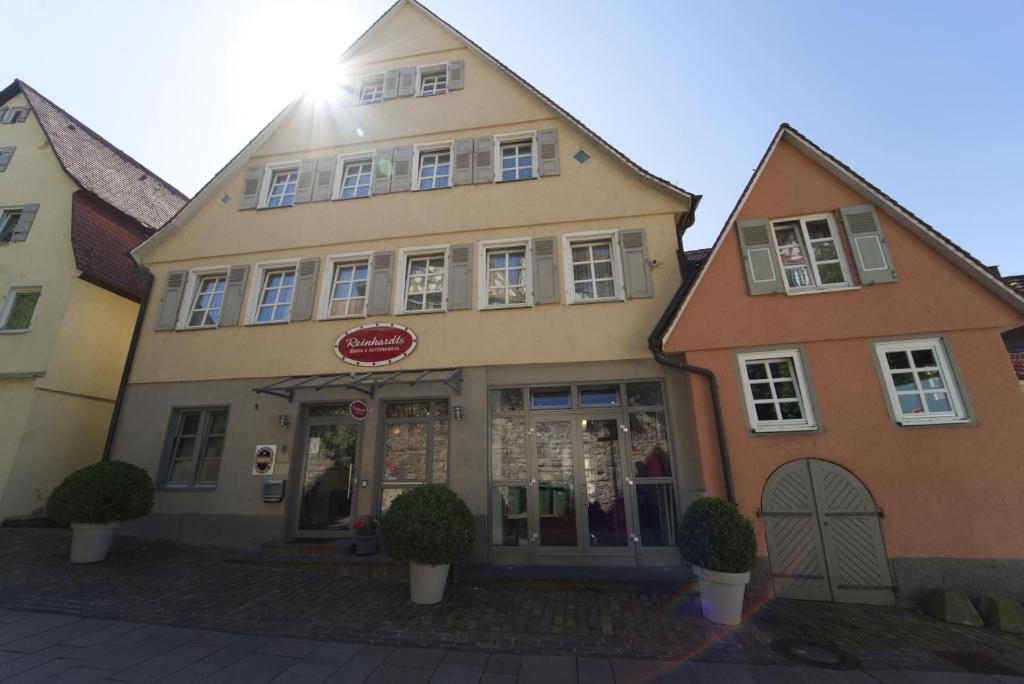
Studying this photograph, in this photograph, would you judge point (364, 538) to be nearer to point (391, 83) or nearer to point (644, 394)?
point (644, 394)

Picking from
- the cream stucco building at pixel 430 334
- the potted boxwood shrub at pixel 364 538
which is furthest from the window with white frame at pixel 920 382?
the potted boxwood shrub at pixel 364 538

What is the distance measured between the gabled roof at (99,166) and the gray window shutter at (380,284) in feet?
31.8

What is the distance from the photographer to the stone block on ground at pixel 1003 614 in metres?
5.29

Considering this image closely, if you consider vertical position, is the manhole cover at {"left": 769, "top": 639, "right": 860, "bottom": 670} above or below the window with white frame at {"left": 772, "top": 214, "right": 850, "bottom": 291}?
below

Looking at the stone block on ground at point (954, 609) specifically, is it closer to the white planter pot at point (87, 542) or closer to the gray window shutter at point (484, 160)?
the gray window shutter at point (484, 160)

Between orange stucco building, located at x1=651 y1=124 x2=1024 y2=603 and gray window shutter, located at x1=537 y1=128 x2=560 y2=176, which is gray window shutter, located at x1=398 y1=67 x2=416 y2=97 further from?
orange stucco building, located at x1=651 y1=124 x2=1024 y2=603

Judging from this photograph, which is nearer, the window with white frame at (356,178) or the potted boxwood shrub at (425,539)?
the potted boxwood shrub at (425,539)

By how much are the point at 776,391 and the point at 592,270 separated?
4.06 m

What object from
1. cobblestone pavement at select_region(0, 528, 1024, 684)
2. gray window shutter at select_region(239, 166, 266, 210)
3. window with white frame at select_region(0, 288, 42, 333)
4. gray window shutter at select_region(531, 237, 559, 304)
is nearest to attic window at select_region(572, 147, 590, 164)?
gray window shutter at select_region(531, 237, 559, 304)

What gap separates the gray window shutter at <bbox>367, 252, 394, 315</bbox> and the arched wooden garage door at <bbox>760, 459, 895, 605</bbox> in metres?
7.92

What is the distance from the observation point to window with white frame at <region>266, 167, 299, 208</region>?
1112 centimetres

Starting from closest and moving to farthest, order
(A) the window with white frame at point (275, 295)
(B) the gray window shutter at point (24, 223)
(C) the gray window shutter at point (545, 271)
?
1. (C) the gray window shutter at point (545, 271)
2. (A) the window with white frame at point (275, 295)
3. (B) the gray window shutter at point (24, 223)

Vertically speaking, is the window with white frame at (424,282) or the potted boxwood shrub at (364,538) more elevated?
the window with white frame at (424,282)

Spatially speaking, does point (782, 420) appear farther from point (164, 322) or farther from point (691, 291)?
point (164, 322)
